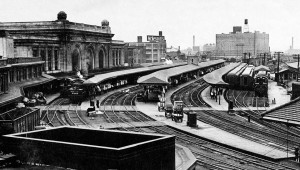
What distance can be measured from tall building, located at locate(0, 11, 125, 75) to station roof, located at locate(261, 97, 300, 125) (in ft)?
149

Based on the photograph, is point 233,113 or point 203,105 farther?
point 203,105

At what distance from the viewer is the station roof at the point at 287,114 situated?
19.0 metres

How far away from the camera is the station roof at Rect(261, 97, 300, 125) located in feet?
62.3

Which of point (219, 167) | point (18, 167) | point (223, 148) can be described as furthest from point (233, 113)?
point (18, 167)

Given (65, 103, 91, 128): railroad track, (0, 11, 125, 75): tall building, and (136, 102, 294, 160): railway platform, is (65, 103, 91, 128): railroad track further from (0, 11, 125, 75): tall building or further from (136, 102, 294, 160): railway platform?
(0, 11, 125, 75): tall building

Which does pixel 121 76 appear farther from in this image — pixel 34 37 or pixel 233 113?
pixel 233 113

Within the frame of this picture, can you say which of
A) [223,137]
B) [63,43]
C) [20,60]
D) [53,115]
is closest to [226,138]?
[223,137]

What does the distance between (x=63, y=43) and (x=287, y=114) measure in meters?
60.4

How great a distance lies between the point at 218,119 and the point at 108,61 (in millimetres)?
62405

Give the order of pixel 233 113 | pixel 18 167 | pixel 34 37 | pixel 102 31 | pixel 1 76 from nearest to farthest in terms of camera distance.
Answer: pixel 18 167, pixel 1 76, pixel 233 113, pixel 34 37, pixel 102 31

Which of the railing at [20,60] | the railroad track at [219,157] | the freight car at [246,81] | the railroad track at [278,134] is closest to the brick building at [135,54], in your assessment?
the freight car at [246,81]

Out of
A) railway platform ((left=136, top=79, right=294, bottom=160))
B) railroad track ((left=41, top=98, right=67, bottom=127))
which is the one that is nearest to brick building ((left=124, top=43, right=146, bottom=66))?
railroad track ((left=41, top=98, right=67, bottom=127))

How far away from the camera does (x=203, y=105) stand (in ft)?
161

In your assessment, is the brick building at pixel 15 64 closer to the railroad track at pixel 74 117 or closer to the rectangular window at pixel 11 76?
the rectangular window at pixel 11 76
